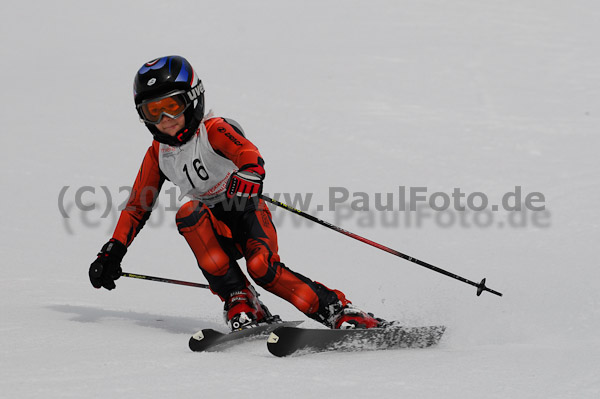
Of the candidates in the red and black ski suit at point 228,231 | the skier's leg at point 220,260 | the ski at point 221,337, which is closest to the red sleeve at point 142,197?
the red and black ski suit at point 228,231

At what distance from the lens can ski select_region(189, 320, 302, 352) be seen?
3529 millimetres

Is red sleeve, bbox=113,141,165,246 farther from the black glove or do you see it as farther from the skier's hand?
the skier's hand

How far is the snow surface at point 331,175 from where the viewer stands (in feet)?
10.2

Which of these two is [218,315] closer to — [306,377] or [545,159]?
[306,377]

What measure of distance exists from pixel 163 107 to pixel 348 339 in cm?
164

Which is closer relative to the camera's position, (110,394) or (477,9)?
(110,394)

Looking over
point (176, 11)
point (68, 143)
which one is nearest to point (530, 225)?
point (68, 143)

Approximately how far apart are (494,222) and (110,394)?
223 inches

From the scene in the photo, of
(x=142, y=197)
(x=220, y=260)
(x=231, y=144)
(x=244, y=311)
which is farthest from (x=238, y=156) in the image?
(x=244, y=311)

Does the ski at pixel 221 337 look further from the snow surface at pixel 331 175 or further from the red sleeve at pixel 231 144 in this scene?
the red sleeve at pixel 231 144

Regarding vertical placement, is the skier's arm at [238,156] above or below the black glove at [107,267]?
above

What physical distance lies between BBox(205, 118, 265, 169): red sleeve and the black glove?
2.91 ft

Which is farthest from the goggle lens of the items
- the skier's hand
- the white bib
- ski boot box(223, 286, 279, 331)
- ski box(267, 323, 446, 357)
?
ski box(267, 323, 446, 357)

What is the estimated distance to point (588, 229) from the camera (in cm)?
698
